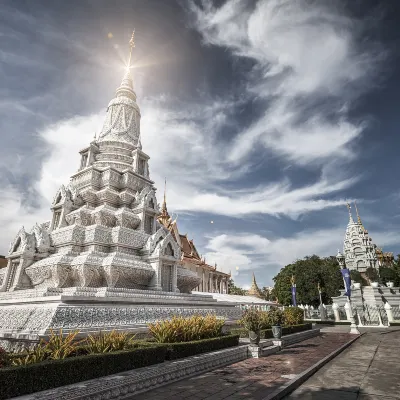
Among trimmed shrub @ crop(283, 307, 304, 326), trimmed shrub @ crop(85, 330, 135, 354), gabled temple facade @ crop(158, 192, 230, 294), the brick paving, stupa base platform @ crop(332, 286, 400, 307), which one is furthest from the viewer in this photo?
gabled temple facade @ crop(158, 192, 230, 294)

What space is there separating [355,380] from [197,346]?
13.9 feet

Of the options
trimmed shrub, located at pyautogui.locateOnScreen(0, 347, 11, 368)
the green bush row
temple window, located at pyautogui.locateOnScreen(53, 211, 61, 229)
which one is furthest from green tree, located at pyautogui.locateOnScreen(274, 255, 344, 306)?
trimmed shrub, located at pyautogui.locateOnScreen(0, 347, 11, 368)

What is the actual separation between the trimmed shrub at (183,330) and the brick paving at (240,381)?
1.30 metres

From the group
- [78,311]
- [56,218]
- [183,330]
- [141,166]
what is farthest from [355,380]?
[141,166]

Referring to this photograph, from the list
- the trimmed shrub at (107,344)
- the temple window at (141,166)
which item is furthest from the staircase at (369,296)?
the trimmed shrub at (107,344)

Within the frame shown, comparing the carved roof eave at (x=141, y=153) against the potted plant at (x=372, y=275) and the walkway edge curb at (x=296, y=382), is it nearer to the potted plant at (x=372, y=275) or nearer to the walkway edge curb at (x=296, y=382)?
the walkway edge curb at (x=296, y=382)

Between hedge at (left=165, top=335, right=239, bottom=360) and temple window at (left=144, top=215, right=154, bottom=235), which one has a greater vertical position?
temple window at (left=144, top=215, right=154, bottom=235)

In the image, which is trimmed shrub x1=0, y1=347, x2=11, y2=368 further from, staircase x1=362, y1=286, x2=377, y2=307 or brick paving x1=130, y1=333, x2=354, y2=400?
staircase x1=362, y1=286, x2=377, y2=307

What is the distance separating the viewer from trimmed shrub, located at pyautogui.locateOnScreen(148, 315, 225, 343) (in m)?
8.16

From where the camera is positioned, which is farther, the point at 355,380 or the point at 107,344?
the point at 355,380

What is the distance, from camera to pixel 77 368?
5.21 metres

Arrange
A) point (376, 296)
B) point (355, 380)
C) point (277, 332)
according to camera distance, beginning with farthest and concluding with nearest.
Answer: point (376, 296) < point (277, 332) < point (355, 380)

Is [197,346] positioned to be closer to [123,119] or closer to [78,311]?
[78,311]

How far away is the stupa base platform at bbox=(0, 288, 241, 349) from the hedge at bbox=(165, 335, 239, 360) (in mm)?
3243
